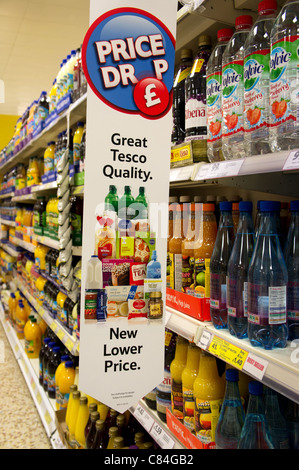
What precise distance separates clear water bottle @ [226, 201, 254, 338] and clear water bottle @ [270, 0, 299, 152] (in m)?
0.27

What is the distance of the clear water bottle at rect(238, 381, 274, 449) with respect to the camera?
1204 millimetres

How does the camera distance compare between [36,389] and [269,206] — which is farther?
[36,389]

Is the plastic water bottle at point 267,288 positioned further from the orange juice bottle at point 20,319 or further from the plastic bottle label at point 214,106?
the orange juice bottle at point 20,319

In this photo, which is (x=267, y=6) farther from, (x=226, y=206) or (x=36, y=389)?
(x=36, y=389)

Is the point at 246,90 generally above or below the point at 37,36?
below

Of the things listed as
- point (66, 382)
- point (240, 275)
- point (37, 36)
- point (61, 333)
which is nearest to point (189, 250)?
point (240, 275)

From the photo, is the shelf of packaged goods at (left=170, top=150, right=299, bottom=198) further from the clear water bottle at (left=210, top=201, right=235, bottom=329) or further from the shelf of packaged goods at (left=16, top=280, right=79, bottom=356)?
the shelf of packaged goods at (left=16, top=280, right=79, bottom=356)

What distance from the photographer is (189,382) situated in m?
1.53

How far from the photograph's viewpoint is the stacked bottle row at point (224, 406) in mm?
1218

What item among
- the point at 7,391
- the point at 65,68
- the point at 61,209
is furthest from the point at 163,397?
the point at 7,391

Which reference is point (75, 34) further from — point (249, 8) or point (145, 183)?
point (145, 183)

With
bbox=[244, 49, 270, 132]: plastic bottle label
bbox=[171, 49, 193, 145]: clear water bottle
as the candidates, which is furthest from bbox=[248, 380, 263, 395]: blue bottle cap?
bbox=[171, 49, 193, 145]: clear water bottle

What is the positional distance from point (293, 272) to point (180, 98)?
2.77ft

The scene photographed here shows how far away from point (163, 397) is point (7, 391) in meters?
2.62
